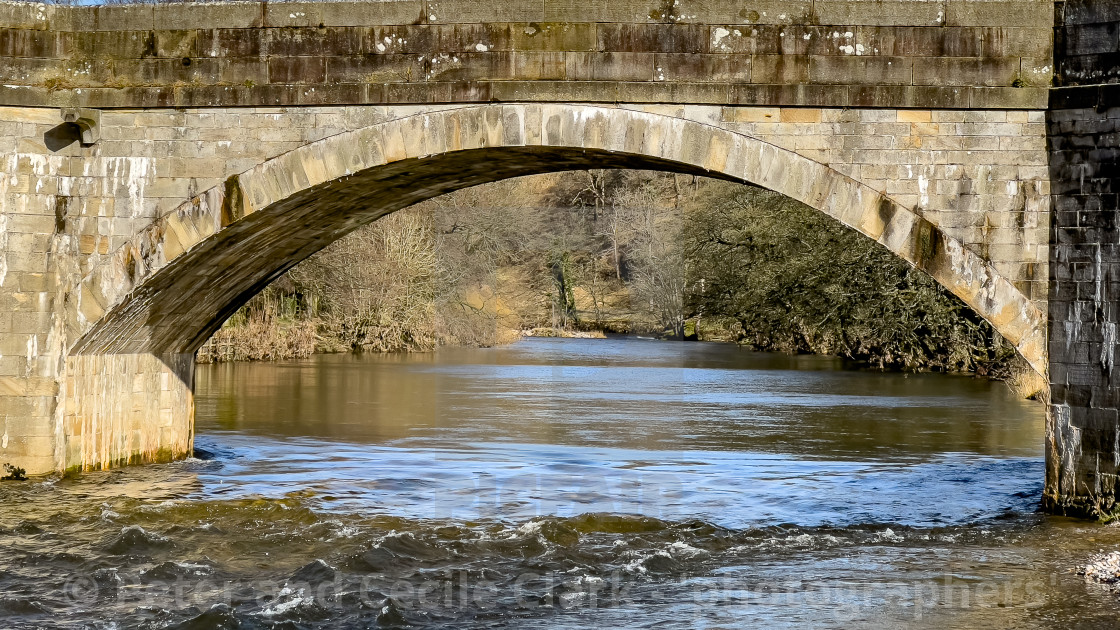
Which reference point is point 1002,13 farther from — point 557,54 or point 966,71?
point 557,54

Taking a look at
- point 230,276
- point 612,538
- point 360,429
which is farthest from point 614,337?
point 612,538

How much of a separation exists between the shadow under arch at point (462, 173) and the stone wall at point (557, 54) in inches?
9.0

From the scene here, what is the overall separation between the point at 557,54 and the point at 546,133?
23.3 inches

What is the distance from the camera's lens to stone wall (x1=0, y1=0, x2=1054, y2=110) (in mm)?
8914

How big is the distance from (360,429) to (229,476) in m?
3.82

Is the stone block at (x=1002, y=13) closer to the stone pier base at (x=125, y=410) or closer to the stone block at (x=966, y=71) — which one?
the stone block at (x=966, y=71)

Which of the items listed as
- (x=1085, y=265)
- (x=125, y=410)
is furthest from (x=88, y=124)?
(x=1085, y=265)

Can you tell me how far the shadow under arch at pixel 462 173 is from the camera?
8.76 meters

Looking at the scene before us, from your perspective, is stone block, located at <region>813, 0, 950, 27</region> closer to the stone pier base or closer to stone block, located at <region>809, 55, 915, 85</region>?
stone block, located at <region>809, 55, 915, 85</region>

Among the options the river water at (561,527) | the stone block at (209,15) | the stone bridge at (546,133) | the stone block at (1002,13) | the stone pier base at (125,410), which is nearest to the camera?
the river water at (561,527)

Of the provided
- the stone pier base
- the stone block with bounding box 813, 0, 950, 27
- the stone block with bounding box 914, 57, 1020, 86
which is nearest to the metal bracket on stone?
the stone pier base

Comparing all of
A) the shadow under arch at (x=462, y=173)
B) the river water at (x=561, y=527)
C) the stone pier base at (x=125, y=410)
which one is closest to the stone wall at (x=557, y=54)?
the shadow under arch at (x=462, y=173)

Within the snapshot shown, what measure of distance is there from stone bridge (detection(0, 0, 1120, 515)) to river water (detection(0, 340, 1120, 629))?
4.04 feet

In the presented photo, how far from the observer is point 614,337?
39750 mm
